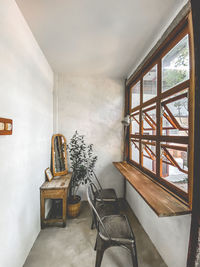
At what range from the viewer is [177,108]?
152 centimetres

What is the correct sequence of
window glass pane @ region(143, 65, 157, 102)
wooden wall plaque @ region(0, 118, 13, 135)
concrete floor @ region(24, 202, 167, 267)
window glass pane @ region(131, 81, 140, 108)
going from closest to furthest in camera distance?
wooden wall plaque @ region(0, 118, 13, 135), concrete floor @ region(24, 202, 167, 267), window glass pane @ region(143, 65, 157, 102), window glass pane @ region(131, 81, 140, 108)

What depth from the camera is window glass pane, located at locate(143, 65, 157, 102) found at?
1974 mm

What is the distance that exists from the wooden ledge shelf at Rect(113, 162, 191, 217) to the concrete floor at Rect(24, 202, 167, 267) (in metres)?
0.84

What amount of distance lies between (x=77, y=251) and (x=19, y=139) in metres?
1.59

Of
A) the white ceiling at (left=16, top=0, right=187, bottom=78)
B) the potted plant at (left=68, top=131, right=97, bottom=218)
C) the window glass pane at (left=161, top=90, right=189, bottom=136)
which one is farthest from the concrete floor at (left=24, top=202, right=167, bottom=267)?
the white ceiling at (left=16, top=0, right=187, bottom=78)

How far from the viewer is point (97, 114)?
304 centimetres

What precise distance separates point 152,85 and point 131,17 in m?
0.91

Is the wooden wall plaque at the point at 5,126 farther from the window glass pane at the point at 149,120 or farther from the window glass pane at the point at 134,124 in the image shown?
the window glass pane at the point at 134,124

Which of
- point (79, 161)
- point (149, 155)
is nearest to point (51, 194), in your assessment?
point (79, 161)

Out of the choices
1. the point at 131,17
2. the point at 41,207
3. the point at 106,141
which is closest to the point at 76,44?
the point at 131,17

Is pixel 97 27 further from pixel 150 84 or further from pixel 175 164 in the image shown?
pixel 175 164

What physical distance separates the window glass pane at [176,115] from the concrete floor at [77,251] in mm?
1539

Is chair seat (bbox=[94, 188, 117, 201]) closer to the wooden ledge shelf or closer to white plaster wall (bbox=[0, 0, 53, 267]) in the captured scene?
the wooden ledge shelf

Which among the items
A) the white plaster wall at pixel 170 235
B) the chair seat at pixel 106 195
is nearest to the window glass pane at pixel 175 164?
the white plaster wall at pixel 170 235
